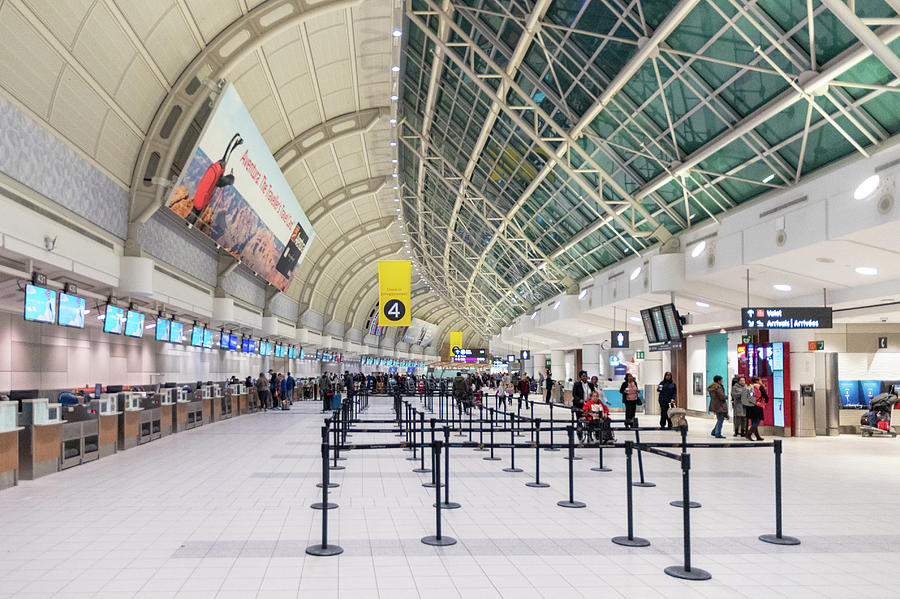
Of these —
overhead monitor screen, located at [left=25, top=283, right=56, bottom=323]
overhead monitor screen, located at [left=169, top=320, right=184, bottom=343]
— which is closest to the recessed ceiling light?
overhead monitor screen, located at [left=25, top=283, right=56, bottom=323]

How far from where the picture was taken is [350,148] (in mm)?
32656

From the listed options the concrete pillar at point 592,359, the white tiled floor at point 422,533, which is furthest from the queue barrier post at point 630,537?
the concrete pillar at point 592,359

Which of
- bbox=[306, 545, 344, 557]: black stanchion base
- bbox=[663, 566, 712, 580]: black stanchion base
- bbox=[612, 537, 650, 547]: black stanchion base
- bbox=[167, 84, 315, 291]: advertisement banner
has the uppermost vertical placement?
bbox=[167, 84, 315, 291]: advertisement banner

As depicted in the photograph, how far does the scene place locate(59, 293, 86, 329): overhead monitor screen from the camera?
13.5m

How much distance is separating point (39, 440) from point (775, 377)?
19.7m

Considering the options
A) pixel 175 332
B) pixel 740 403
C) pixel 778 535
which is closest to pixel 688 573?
pixel 778 535

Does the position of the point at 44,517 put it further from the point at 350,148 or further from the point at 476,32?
the point at 350,148

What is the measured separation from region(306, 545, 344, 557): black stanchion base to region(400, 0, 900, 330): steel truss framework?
918 cm

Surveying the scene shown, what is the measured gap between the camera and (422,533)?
8031 mm

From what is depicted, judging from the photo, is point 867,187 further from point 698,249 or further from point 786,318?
point 698,249

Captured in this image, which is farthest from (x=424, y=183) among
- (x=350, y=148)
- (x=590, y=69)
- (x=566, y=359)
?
(x=590, y=69)

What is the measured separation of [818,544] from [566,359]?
41.4 m

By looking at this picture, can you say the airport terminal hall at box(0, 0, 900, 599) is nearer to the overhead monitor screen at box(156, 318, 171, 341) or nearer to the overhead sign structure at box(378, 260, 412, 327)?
the overhead monitor screen at box(156, 318, 171, 341)

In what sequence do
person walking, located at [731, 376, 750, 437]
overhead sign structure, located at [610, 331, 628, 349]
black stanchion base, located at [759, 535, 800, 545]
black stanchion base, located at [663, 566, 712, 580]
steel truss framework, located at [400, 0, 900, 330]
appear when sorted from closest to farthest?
black stanchion base, located at [663, 566, 712, 580]
black stanchion base, located at [759, 535, 800, 545]
steel truss framework, located at [400, 0, 900, 330]
person walking, located at [731, 376, 750, 437]
overhead sign structure, located at [610, 331, 628, 349]
